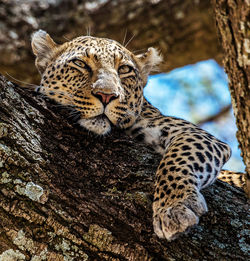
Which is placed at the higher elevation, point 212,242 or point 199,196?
point 199,196

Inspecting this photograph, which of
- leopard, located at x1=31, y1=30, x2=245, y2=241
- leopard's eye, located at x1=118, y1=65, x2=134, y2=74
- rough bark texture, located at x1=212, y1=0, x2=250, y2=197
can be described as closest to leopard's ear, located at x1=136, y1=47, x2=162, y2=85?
leopard, located at x1=31, y1=30, x2=245, y2=241

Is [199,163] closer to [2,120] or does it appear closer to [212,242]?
[212,242]

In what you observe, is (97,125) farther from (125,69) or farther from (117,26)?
(117,26)

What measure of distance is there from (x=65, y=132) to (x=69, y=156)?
0.94 feet

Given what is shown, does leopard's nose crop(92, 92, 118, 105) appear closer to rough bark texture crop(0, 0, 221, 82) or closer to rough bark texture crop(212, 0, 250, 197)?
rough bark texture crop(212, 0, 250, 197)

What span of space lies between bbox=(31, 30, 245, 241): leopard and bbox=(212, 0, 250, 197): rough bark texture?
2.66 feet

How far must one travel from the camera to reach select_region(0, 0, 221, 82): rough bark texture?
600cm

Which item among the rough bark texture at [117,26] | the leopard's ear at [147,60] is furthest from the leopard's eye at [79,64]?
the rough bark texture at [117,26]

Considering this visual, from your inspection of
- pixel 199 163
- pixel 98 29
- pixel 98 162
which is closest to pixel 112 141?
pixel 98 162

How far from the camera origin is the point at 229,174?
5.23m

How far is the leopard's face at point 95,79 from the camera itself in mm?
3877

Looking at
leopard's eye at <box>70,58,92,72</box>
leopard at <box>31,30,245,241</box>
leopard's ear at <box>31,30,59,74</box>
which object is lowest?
leopard at <box>31,30,245,241</box>

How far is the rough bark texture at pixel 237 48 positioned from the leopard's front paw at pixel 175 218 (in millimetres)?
686

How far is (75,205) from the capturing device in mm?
2701
